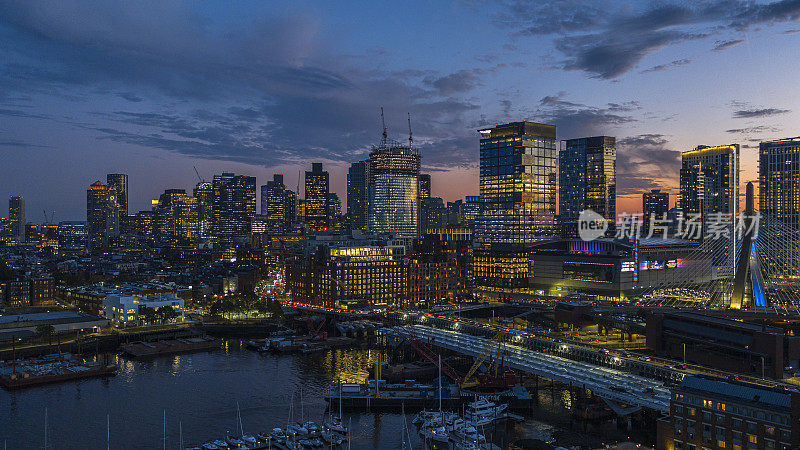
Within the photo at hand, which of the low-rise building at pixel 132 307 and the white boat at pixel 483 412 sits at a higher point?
the low-rise building at pixel 132 307

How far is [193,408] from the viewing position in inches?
1882

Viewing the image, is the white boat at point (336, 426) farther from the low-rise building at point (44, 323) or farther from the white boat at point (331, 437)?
the low-rise building at point (44, 323)

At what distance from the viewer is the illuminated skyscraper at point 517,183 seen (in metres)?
142

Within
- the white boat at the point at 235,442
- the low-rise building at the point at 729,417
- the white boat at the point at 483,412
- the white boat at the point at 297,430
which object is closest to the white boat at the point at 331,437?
the white boat at the point at 297,430

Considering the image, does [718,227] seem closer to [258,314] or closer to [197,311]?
[258,314]

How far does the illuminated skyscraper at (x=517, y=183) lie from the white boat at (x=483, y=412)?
9751cm

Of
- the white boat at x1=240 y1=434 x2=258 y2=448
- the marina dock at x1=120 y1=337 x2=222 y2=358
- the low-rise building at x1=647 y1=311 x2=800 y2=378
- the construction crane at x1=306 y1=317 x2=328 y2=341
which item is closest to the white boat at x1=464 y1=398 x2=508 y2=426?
the white boat at x1=240 y1=434 x2=258 y2=448

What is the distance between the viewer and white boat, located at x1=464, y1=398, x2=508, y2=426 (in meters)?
43.5

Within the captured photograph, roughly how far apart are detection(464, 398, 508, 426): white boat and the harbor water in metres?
1.71

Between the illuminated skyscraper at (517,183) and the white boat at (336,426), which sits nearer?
the white boat at (336,426)

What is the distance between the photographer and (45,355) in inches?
2586

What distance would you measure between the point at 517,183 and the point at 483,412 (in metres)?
102

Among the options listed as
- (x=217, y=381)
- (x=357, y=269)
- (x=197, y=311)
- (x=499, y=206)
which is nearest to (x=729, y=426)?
(x=217, y=381)

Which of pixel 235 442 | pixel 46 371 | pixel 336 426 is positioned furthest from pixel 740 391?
pixel 46 371
